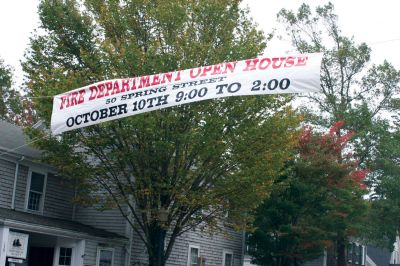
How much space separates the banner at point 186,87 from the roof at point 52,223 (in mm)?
5671

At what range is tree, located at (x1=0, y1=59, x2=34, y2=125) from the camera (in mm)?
44500

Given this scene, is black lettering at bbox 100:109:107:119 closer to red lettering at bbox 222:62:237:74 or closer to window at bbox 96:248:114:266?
red lettering at bbox 222:62:237:74

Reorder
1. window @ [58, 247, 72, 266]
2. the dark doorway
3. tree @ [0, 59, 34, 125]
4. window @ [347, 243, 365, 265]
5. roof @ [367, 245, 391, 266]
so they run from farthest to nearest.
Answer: roof @ [367, 245, 391, 266] < window @ [347, 243, 365, 265] < tree @ [0, 59, 34, 125] < the dark doorway < window @ [58, 247, 72, 266]

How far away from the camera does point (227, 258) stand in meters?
32.0

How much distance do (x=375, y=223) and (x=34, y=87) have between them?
75.6 ft

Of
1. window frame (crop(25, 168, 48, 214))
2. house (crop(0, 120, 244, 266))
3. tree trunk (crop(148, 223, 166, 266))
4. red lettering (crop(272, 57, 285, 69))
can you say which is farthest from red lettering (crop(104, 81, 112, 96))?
window frame (crop(25, 168, 48, 214))

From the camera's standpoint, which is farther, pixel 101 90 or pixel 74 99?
pixel 74 99

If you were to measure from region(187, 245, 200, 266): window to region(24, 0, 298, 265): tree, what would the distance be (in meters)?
6.51

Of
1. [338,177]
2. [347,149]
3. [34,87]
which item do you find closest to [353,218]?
[338,177]

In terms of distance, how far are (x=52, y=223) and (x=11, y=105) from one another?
78.8 ft

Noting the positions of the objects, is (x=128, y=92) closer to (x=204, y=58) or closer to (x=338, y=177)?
(x=204, y=58)

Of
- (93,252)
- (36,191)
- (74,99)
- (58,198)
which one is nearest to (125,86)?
(74,99)

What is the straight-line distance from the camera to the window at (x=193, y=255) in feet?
94.6

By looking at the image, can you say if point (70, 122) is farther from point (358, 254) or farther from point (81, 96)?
point (358, 254)
